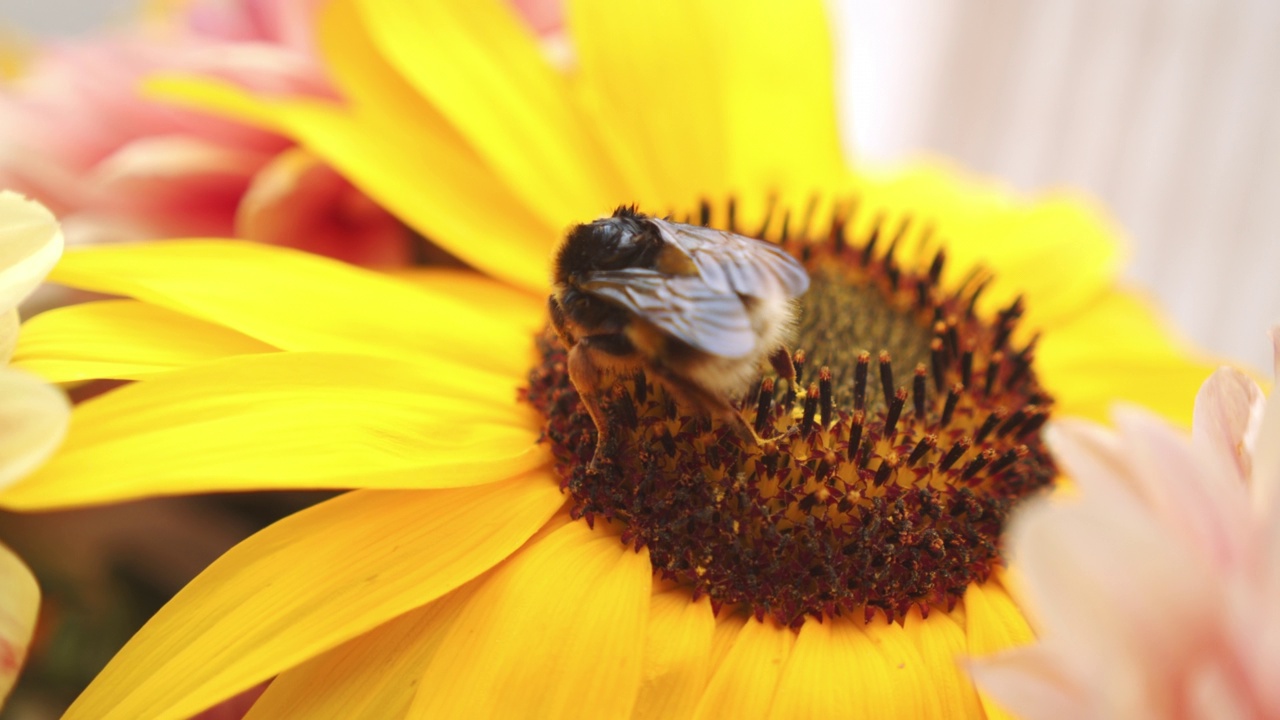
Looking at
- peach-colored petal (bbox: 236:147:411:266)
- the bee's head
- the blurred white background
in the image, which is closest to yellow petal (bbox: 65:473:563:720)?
the bee's head

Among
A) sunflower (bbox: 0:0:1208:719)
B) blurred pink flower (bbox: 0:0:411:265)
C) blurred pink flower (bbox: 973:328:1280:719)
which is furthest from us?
blurred pink flower (bbox: 0:0:411:265)

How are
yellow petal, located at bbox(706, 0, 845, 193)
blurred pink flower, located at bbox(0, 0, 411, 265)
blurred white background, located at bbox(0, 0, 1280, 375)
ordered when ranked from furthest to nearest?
1. blurred white background, located at bbox(0, 0, 1280, 375)
2. yellow petal, located at bbox(706, 0, 845, 193)
3. blurred pink flower, located at bbox(0, 0, 411, 265)

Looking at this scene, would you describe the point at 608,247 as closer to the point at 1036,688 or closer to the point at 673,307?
the point at 673,307

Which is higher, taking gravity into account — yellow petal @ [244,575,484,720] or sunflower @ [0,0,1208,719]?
sunflower @ [0,0,1208,719]

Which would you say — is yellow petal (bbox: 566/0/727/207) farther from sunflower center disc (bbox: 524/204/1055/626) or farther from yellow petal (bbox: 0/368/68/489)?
yellow petal (bbox: 0/368/68/489)

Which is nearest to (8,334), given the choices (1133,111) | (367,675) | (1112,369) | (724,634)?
(367,675)

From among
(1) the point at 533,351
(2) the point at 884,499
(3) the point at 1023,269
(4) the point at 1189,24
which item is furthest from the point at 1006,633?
(4) the point at 1189,24

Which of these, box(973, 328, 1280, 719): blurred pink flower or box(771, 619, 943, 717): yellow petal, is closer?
box(973, 328, 1280, 719): blurred pink flower
